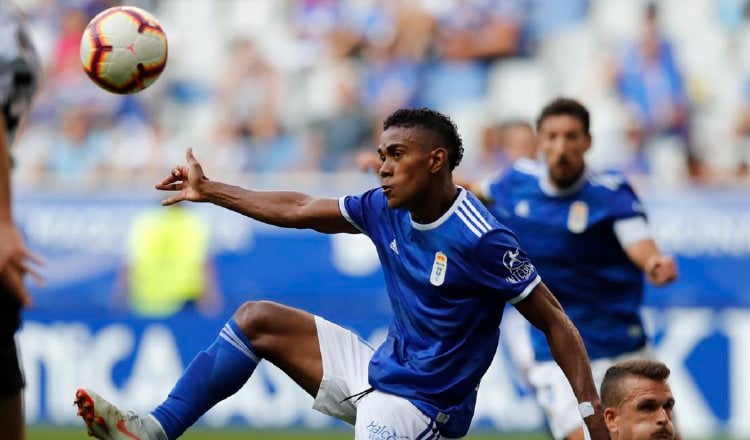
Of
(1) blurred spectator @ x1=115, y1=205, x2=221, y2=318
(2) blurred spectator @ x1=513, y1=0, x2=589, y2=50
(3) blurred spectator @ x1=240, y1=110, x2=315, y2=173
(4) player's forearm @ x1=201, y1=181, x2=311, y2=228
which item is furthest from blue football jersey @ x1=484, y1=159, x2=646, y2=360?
(2) blurred spectator @ x1=513, y1=0, x2=589, y2=50

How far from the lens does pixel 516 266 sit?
19.8 feet

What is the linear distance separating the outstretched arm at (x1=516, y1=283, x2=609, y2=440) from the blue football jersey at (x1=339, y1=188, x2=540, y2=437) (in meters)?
0.09

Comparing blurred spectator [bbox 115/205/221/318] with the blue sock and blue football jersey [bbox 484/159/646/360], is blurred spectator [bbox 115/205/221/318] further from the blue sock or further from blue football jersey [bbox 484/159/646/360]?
the blue sock

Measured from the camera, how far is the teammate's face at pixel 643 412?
5.83 m

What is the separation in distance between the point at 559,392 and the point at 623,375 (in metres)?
1.87

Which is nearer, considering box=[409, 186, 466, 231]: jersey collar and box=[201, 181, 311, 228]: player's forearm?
box=[409, 186, 466, 231]: jersey collar

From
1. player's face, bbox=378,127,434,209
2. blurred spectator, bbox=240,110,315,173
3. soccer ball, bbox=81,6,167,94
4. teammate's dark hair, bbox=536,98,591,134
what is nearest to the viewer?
player's face, bbox=378,127,434,209

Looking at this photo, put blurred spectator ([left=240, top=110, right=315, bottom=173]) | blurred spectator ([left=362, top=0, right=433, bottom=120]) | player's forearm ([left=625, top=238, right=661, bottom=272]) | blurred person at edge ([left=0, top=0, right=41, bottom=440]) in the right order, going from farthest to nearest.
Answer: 1. blurred spectator ([left=362, top=0, right=433, bottom=120])
2. blurred spectator ([left=240, top=110, right=315, bottom=173])
3. player's forearm ([left=625, top=238, right=661, bottom=272])
4. blurred person at edge ([left=0, top=0, right=41, bottom=440])

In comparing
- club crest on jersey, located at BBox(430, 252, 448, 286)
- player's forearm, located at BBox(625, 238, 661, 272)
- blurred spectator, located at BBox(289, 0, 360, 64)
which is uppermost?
blurred spectator, located at BBox(289, 0, 360, 64)

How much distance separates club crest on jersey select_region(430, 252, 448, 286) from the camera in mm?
6184


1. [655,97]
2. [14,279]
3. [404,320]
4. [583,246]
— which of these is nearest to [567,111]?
[583,246]

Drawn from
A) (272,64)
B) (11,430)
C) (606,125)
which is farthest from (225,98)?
(11,430)

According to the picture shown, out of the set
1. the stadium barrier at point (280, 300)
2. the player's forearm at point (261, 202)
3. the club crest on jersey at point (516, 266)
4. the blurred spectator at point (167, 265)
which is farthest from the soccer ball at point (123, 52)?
the blurred spectator at point (167, 265)

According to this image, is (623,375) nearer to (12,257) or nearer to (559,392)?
(559,392)
